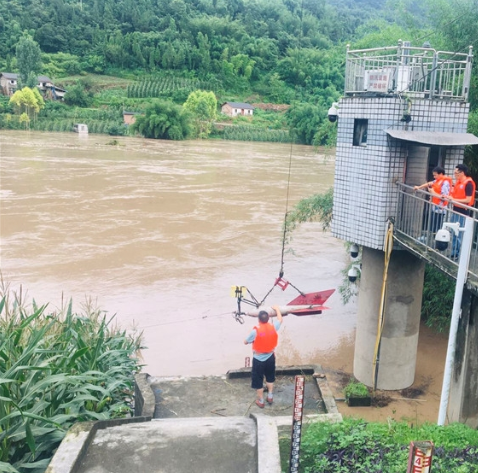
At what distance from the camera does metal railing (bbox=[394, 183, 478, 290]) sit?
6.93 meters

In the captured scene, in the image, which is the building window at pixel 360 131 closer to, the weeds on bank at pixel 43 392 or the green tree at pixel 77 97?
the weeds on bank at pixel 43 392

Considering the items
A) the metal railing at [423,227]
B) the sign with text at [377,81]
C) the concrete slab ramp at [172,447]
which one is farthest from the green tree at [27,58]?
the concrete slab ramp at [172,447]

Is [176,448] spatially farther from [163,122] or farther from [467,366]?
Answer: [163,122]

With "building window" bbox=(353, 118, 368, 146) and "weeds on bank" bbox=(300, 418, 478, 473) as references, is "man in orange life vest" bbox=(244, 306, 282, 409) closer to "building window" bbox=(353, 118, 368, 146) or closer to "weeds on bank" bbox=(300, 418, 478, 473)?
"weeds on bank" bbox=(300, 418, 478, 473)

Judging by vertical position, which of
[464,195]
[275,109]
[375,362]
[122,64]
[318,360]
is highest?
Result: [122,64]

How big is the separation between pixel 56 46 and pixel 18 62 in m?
26.2

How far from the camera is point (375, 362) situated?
8961mm

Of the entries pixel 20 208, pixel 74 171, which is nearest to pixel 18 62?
pixel 74 171

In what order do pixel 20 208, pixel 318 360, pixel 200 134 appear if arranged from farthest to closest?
pixel 200 134, pixel 20 208, pixel 318 360

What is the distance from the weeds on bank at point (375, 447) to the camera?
4301mm

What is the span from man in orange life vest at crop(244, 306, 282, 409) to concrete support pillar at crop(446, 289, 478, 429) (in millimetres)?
2099

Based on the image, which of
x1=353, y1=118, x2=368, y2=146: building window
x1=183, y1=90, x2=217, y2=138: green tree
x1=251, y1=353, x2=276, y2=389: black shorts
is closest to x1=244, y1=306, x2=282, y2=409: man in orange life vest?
x1=251, y1=353, x2=276, y2=389: black shorts

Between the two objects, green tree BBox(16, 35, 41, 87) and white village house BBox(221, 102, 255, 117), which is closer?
white village house BBox(221, 102, 255, 117)

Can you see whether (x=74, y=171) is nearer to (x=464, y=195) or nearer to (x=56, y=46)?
(x=464, y=195)
